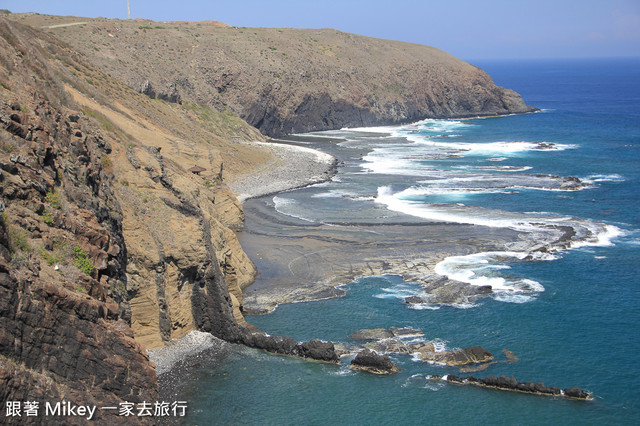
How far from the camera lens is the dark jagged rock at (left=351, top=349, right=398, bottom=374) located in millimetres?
28234

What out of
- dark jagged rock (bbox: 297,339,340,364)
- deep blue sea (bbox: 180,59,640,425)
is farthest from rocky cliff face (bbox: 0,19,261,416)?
deep blue sea (bbox: 180,59,640,425)

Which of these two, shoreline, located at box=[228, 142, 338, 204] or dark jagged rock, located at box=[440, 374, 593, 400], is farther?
shoreline, located at box=[228, 142, 338, 204]

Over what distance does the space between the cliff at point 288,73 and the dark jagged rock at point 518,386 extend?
60.7 m

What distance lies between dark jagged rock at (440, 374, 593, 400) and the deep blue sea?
0.44m

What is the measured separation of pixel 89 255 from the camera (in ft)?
73.9

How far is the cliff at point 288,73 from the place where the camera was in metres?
91.9

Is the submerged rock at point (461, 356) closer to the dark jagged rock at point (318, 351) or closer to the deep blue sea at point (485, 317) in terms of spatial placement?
the deep blue sea at point (485, 317)

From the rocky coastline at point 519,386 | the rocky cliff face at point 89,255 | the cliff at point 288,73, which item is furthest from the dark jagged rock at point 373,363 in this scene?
the cliff at point 288,73

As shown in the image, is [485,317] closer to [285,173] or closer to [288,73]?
[285,173]

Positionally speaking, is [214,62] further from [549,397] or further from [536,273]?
[549,397]

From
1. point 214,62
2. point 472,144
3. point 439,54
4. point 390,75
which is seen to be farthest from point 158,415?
point 439,54

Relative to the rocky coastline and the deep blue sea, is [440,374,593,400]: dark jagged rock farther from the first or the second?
the deep blue sea

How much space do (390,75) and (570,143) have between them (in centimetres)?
5221

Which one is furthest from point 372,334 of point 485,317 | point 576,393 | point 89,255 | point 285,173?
point 285,173
